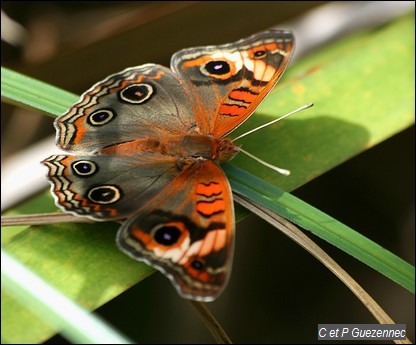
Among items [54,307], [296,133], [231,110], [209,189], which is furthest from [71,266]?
[296,133]

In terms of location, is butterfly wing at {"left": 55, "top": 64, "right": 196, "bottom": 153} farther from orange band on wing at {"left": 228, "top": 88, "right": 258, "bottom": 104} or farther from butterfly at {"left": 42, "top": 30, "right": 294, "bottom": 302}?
orange band on wing at {"left": 228, "top": 88, "right": 258, "bottom": 104}

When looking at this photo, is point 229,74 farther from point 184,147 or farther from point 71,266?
point 71,266

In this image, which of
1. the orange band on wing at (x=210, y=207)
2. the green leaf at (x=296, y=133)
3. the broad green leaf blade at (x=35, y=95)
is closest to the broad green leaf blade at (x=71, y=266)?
the green leaf at (x=296, y=133)

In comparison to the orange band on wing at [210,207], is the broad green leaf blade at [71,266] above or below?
below

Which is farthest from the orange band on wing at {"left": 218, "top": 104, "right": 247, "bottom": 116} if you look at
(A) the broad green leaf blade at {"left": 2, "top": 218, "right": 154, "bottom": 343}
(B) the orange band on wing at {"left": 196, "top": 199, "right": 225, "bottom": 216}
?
(A) the broad green leaf blade at {"left": 2, "top": 218, "right": 154, "bottom": 343}

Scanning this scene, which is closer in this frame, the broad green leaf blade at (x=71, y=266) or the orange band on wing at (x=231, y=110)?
the broad green leaf blade at (x=71, y=266)

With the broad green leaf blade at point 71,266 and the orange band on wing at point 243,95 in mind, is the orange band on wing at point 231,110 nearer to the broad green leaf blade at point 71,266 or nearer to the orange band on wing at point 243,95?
the orange band on wing at point 243,95
